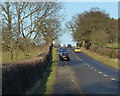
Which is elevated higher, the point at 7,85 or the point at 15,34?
the point at 15,34

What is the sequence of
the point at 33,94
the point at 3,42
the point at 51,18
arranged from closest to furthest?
the point at 33,94 → the point at 3,42 → the point at 51,18

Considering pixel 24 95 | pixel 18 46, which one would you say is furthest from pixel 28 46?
pixel 24 95

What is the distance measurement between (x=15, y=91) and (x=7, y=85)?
93 cm

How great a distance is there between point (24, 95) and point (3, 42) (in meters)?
11.5

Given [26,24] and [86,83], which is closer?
[86,83]

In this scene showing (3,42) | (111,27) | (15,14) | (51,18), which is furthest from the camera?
(111,27)

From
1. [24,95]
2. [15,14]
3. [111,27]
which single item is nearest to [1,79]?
[24,95]

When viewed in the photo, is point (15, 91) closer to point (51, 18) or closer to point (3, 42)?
point (3, 42)

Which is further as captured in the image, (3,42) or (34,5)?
(34,5)

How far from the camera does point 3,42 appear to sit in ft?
77.3

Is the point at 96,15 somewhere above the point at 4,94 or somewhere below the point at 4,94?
above

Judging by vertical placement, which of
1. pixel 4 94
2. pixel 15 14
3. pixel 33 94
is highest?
pixel 15 14

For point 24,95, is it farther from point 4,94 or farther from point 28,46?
point 28,46

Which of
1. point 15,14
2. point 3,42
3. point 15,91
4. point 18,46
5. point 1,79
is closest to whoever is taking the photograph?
point 1,79
